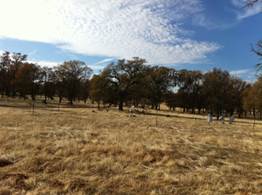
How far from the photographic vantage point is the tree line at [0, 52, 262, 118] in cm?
5684

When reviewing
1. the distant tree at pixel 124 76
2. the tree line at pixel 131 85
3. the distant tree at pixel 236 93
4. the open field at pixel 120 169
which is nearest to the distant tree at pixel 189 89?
the tree line at pixel 131 85

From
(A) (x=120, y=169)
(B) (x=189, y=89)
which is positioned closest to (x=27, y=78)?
(B) (x=189, y=89)

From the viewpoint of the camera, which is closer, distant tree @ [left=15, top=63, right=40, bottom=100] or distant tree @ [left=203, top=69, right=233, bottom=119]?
distant tree @ [left=15, top=63, right=40, bottom=100]

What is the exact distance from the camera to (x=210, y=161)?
1045 centimetres

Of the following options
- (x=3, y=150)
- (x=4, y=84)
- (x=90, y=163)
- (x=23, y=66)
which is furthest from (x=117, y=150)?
(x=4, y=84)

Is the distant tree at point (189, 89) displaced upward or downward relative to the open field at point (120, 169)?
upward

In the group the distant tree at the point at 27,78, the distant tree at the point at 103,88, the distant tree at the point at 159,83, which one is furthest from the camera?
the distant tree at the point at 159,83

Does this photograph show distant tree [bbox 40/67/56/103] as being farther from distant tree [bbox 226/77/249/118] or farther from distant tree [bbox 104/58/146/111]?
distant tree [bbox 226/77/249/118]

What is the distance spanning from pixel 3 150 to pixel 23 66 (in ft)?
202

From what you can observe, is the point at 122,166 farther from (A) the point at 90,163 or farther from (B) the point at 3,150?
(B) the point at 3,150

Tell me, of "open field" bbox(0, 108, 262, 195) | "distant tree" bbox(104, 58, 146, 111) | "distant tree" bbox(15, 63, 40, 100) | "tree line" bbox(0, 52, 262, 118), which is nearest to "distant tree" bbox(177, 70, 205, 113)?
"tree line" bbox(0, 52, 262, 118)

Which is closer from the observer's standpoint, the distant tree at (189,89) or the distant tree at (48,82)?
the distant tree at (48,82)

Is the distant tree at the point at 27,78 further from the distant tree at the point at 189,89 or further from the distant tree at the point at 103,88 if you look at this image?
the distant tree at the point at 189,89

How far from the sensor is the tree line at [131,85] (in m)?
56.8
